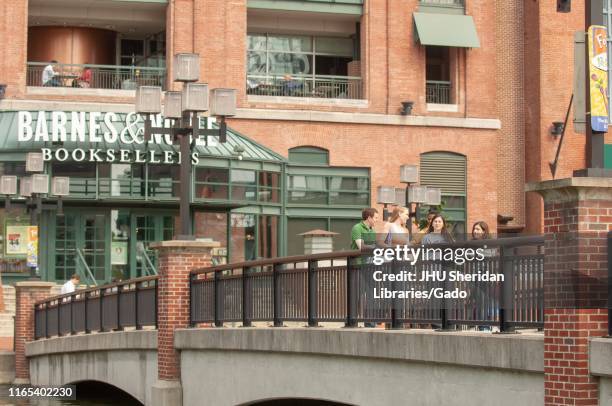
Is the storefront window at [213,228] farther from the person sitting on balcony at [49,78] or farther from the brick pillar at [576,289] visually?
the brick pillar at [576,289]

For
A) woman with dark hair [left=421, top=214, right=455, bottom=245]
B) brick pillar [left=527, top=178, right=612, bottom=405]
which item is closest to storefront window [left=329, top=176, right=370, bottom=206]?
woman with dark hair [left=421, top=214, right=455, bottom=245]

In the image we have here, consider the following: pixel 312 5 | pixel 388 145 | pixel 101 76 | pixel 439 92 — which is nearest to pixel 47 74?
pixel 101 76

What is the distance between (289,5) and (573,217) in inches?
1367

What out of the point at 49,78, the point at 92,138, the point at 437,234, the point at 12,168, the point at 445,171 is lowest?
the point at 437,234

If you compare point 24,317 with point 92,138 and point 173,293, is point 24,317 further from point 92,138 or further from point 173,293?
point 173,293

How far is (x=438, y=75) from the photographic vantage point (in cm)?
4841

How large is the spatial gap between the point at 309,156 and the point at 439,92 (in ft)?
18.7

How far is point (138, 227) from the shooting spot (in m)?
42.8

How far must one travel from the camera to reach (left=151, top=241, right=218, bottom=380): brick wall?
21.7m

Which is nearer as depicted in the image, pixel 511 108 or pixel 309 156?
pixel 309 156

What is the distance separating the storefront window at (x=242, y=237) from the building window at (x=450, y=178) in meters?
6.55

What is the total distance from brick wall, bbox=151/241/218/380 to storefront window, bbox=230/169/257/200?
65.1 feet

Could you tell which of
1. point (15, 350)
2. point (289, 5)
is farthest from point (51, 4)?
point (15, 350)

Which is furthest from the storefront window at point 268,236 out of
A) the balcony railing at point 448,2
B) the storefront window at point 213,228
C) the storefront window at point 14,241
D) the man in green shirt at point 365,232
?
the man in green shirt at point 365,232
